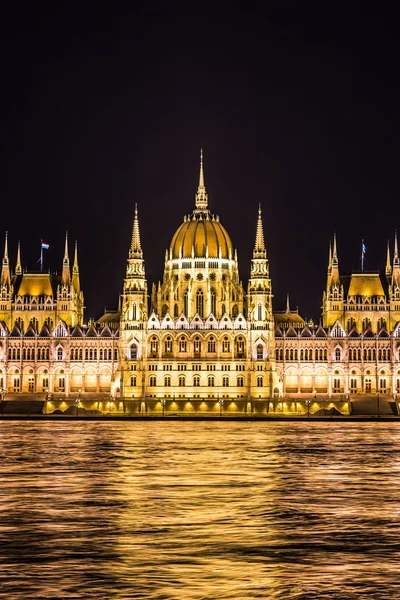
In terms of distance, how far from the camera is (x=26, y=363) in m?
173

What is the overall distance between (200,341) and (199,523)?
11876 centimetres

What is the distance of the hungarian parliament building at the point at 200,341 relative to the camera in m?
166

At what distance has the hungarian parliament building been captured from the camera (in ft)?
545

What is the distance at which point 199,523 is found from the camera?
48.7 metres

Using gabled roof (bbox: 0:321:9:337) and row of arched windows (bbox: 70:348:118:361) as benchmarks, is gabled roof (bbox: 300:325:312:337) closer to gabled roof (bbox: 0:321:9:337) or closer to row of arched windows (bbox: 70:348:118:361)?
row of arched windows (bbox: 70:348:118:361)

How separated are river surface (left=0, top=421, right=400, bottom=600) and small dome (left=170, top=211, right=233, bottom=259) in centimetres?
8971

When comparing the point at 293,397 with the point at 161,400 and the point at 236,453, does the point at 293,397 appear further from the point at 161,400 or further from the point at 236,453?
the point at 236,453

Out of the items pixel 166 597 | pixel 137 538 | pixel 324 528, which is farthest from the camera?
pixel 324 528

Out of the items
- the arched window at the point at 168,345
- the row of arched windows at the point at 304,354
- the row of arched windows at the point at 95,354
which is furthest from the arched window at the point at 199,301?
the row of arched windows at the point at 95,354

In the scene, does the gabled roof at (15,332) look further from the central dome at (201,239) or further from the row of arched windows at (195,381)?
Answer: the central dome at (201,239)

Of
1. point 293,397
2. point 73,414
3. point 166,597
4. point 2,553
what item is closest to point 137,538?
point 2,553

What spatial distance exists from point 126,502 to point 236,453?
31.7 m

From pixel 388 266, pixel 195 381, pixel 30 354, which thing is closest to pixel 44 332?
pixel 30 354

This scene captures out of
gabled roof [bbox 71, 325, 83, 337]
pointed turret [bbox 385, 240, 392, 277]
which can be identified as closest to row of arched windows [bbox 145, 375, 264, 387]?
gabled roof [bbox 71, 325, 83, 337]
